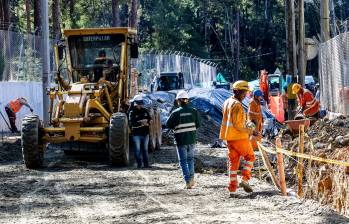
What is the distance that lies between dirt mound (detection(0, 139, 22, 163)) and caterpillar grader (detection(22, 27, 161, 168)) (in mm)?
2505

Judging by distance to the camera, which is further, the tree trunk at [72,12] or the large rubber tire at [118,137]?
the tree trunk at [72,12]

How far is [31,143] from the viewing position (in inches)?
765

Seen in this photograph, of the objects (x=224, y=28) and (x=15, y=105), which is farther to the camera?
(x=224, y=28)

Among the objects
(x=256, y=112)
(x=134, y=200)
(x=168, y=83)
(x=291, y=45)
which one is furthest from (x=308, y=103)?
(x=168, y=83)

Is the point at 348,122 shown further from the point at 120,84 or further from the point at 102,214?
the point at 102,214

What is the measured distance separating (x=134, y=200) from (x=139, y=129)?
5.83 metres

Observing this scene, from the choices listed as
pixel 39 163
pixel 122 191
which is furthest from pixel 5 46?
pixel 122 191

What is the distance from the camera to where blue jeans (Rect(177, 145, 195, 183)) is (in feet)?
50.9

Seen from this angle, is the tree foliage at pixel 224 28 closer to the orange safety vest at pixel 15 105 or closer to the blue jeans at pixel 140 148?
the orange safety vest at pixel 15 105

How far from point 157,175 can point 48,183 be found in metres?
2.34

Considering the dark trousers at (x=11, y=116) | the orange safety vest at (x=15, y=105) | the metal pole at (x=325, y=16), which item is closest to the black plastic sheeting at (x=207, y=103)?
the metal pole at (x=325, y=16)

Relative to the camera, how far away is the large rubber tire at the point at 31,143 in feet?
63.8

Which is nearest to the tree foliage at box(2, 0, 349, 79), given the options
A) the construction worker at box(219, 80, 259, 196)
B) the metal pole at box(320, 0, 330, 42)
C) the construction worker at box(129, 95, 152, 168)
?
the metal pole at box(320, 0, 330, 42)

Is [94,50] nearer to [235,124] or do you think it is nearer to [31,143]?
[31,143]
